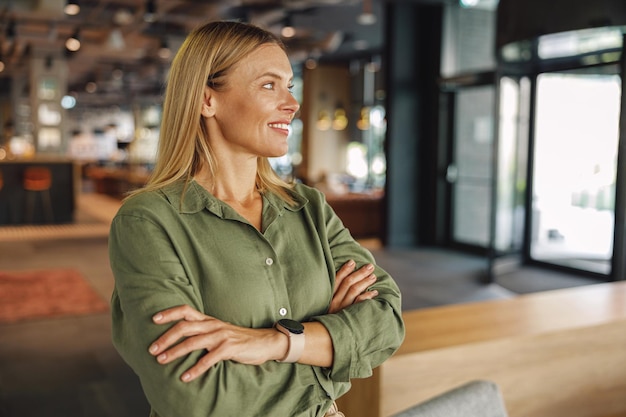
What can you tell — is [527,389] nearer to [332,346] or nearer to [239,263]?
[332,346]

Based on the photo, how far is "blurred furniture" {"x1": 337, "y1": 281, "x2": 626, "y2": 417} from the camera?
249 cm

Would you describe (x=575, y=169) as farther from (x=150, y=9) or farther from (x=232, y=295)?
(x=232, y=295)

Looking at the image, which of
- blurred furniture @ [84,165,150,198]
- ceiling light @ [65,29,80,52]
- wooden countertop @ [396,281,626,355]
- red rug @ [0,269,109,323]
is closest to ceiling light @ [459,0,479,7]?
ceiling light @ [65,29,80,52]

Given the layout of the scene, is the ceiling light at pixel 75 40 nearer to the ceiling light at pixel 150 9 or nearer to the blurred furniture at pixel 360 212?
the ceiling light at pixel 150 9

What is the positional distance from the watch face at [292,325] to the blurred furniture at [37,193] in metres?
11.9

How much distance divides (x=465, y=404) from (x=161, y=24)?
40.8 feet

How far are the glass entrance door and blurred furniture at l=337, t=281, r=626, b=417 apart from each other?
4.35 m

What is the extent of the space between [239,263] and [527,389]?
→ 1.92 meters

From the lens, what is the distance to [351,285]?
1.54m

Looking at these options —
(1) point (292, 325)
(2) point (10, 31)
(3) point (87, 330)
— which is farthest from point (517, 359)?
(2) point (10, 31)

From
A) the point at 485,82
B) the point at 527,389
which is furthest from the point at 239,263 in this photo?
the point at 485,82

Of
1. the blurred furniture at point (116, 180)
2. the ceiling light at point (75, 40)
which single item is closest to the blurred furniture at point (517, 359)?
the ceiling light at point (75, 40)

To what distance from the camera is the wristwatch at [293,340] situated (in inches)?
51.6

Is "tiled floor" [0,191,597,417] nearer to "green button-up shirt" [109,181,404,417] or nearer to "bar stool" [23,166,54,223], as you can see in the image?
"bar stool" [23,166,54,223]
